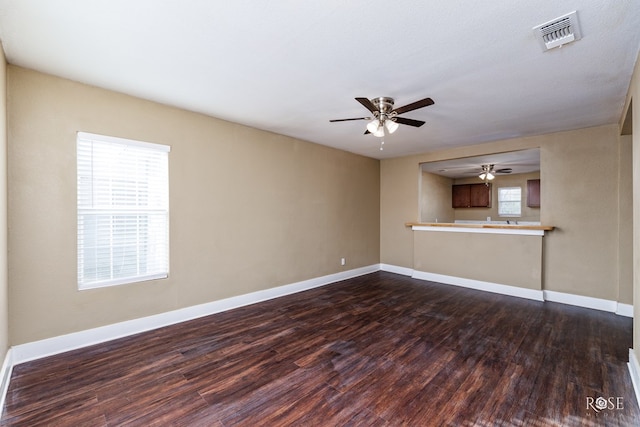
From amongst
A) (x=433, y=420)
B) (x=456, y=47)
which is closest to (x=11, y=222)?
(x=433, y=420)

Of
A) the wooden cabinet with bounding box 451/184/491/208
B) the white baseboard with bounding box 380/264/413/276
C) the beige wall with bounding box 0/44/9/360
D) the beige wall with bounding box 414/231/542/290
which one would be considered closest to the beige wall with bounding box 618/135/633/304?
the beige wall with bounding box 414/231/542/290

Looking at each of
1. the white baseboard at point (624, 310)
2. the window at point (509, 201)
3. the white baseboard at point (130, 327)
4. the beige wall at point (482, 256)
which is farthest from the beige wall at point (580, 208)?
the window at point (509, 201)

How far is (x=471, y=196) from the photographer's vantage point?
29.2 feet

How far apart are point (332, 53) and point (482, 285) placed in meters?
4.59

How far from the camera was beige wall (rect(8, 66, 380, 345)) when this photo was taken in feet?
8.34

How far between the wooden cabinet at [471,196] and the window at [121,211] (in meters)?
8.47

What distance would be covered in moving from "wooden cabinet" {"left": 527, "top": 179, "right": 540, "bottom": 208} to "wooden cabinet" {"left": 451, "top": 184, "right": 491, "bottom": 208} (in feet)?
3.27

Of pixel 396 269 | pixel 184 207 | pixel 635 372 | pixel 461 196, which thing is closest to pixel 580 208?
pixel 635 372

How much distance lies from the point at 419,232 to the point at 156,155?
4.75 metres

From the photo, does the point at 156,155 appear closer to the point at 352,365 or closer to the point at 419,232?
the point at 352,365

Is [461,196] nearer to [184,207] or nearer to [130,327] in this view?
[184,207]

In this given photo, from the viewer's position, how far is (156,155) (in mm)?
3303

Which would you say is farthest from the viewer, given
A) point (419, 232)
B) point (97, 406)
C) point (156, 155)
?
point (419, 232)

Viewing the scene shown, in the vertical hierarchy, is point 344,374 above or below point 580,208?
below
